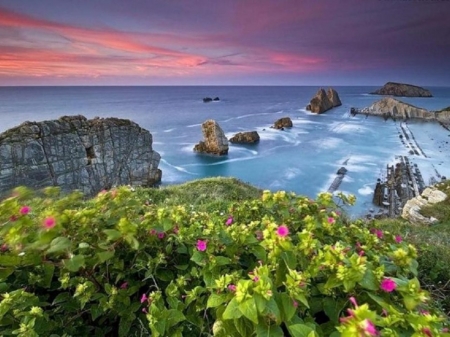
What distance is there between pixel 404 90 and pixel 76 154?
661ft

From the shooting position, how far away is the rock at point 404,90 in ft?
563

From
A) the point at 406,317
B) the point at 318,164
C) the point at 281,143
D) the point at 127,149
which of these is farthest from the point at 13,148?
the point at 281,143

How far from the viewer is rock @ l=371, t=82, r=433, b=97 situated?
171500 mm

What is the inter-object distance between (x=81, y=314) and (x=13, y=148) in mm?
28365

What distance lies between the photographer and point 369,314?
978mm

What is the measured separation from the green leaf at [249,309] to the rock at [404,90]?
20815 cm

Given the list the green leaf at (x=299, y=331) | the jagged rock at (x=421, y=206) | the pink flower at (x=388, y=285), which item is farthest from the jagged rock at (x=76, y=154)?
the pink flower at (x=388, y=285)

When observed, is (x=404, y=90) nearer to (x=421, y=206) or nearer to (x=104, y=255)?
(x=421, y=206)

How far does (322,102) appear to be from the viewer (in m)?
→ 111

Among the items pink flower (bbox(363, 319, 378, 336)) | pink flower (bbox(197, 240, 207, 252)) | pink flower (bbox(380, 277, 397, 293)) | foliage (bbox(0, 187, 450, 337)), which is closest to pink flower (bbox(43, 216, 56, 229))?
foliage (bbox(0, 187, 450, 337))

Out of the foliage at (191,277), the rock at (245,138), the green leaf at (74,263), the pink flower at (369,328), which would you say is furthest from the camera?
the rock at (245,138)

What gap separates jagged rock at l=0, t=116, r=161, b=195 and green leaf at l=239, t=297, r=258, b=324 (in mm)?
29425

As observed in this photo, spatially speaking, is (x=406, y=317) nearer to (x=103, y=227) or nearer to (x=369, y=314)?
(x=369, y=314)

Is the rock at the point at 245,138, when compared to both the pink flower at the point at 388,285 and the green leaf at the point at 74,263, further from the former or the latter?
the pink flower at the point at 388,285
